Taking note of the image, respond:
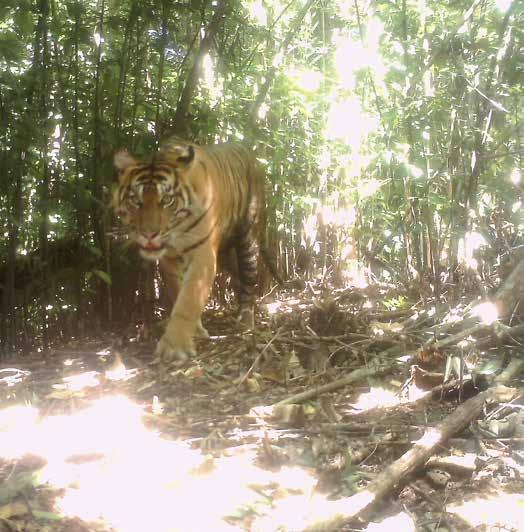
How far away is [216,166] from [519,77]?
7.02 ft

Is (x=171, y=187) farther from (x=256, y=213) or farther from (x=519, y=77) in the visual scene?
(x=519, y=77)

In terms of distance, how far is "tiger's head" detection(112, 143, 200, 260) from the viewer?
152 inches

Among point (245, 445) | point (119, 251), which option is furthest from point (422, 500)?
point (119, 251)

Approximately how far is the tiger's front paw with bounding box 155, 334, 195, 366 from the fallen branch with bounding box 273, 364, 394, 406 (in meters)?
1.05

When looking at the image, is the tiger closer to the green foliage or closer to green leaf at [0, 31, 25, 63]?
the green foliage

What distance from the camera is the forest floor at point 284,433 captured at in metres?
1.94

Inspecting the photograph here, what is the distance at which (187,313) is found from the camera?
3.85 m

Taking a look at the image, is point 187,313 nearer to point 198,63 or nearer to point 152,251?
point 152,251

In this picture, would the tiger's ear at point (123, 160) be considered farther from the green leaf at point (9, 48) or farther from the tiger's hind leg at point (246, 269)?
the tiger's hind leg at point (246, 269)

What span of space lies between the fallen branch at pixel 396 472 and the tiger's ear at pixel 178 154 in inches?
90.9

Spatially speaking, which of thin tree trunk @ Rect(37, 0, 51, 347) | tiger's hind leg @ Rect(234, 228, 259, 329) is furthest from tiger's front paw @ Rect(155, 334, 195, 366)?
tiger's hind leg @ Rect(234, 228, 259, 329)

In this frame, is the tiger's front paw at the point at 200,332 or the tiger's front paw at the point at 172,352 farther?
the tiger's front paw at the point at 200,332

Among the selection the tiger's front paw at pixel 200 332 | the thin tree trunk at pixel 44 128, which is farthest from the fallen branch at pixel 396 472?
the thin tree trunk at pixel 44 128

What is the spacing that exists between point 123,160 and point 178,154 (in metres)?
0.35
